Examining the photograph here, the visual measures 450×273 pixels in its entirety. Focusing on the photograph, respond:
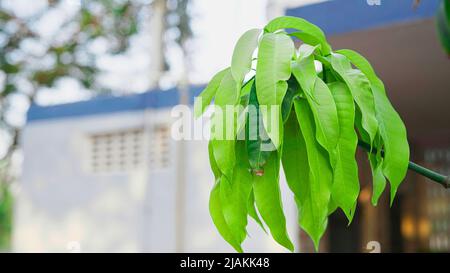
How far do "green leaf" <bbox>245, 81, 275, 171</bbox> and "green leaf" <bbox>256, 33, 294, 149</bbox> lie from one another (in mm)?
13

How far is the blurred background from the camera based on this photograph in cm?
258

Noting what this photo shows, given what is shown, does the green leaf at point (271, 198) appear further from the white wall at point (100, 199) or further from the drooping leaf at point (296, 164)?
the white wall at point (100, 199)

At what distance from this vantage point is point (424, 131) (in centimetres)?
424

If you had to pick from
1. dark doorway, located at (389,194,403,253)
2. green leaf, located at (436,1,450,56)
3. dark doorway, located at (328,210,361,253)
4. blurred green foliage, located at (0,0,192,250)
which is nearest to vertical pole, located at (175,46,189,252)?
blurred green foliage, located at (0,0,192,250)

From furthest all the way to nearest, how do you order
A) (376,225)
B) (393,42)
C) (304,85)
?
(376,225) < (393,42) < (304,85)

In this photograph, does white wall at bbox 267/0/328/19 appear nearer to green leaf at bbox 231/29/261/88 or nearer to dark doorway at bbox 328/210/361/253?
green leaf at bbox 231/29/261/88

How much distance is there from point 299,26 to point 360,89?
61 mm

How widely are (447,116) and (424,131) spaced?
505 millimetres

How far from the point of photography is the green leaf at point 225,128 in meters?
0.42

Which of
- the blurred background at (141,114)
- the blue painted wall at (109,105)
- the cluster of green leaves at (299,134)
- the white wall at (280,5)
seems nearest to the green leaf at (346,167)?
the cluster of green leaves at (299,134)

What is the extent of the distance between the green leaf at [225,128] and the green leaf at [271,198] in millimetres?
22
